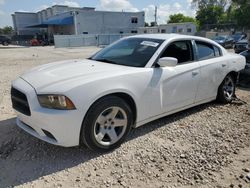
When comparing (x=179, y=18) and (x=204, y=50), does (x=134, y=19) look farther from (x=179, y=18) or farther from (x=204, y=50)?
(x=204, y=50)

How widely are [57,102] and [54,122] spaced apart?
24 cm

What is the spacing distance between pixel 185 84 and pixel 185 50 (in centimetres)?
66

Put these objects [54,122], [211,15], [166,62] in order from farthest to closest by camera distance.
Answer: [211,15] → [166,62] → [54,122]

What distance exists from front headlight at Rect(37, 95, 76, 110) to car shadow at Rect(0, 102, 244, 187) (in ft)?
2.52

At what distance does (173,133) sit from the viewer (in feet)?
13.0

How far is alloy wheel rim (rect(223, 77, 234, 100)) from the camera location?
525cm

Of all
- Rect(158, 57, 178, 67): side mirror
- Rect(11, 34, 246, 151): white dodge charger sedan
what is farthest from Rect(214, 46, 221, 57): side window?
Rect(158, 57, 178, 67): side mirror

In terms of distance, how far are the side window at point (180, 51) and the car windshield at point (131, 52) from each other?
20 cm

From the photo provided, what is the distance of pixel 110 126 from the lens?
3395mm

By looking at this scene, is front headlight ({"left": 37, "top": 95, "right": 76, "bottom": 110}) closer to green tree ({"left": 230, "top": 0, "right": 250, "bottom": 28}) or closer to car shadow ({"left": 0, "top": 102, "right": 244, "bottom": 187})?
car shadow ({"left": 0, "top": 102, "right": 244, "bottom": 187})

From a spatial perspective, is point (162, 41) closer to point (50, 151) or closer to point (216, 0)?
point (50, 151)

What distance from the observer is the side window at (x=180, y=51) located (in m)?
4.04

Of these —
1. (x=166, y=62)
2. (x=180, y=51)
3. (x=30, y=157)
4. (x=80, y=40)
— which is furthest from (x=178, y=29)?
(x=30, y=157)

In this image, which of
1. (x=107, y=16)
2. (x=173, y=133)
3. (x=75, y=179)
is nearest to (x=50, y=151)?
(x=75, y=179)
